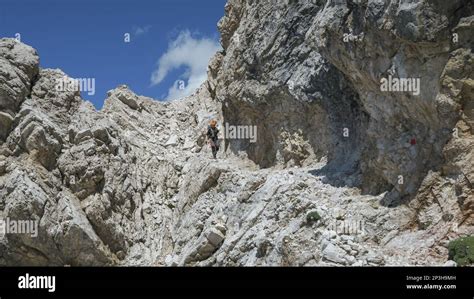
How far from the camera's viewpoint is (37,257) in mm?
32812

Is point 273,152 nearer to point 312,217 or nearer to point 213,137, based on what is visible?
point 213,137

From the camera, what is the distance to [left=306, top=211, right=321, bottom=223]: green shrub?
2470cm

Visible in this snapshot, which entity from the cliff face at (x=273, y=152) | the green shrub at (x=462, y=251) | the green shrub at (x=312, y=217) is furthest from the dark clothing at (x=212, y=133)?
the green shrub at (x=462, y=251)

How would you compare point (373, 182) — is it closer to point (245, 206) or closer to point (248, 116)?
point (245, 206)

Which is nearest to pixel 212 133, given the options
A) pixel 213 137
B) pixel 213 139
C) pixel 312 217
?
pixel 213 137

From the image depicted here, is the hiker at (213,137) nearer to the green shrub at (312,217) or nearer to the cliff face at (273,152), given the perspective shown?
the cliff face at (273,152)

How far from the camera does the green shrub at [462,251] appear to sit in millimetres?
19000

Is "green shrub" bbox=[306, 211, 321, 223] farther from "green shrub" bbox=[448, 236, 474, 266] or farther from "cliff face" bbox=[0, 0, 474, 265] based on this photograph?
"green shrub" bbox=[448, 236, 474, 266]

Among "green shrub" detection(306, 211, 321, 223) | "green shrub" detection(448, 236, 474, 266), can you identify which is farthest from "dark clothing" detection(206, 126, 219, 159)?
"green shrub" detection(448, 236, 474, 266)

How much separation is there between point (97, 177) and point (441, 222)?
22125 mm

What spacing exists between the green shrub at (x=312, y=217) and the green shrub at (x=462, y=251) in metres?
6.17

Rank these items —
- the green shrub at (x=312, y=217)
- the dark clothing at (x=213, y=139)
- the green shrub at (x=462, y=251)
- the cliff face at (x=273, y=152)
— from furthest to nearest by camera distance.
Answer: the dark clothing at (x=213, y=139), the green shrub at (x=312, y=217), the cliff face at (x=273, y=152), the green shrub at (x=462, y=251)

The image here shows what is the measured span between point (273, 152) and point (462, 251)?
1694cm

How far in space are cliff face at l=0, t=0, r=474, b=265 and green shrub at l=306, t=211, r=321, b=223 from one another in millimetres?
50
